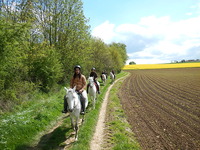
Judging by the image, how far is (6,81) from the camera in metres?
9.55

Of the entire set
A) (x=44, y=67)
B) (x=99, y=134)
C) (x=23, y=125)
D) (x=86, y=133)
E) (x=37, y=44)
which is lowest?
(x=99, y=134)

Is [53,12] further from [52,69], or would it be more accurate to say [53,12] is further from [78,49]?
[52,69]

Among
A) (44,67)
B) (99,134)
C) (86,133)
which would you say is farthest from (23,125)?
(44,67)

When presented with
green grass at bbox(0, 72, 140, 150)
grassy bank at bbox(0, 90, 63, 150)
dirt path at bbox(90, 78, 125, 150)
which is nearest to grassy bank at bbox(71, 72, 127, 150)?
green grass at bbox(0, 72, 140, 150)

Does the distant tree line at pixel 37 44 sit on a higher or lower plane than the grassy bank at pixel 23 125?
higher

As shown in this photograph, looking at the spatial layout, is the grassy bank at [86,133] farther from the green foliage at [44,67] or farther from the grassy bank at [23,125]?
the green foliage at [44,67]

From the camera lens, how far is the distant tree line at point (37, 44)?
859cm

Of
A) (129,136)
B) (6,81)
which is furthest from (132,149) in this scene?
(6,81)

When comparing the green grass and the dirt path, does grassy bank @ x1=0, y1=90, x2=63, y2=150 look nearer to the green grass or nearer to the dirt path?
the green grass

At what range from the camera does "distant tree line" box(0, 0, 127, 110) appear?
28.2ft

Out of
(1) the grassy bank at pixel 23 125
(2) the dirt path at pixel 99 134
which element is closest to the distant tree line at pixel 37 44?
(1) the grassy bank at pixel 23 125

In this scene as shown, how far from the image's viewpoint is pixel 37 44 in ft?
49.8

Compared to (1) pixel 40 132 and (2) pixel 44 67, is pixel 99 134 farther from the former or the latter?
(2) pixel 44 67

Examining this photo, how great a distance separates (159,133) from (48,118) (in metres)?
5.99
